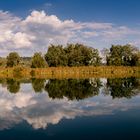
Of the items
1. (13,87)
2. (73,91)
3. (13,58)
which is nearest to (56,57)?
(13,58)

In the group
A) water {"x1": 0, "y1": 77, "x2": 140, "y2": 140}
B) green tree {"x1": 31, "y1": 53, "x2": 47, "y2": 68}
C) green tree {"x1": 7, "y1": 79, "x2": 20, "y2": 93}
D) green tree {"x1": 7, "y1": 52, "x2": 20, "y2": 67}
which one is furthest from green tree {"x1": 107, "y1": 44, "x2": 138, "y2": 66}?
water {"x1": 0, "y1": 77, "x2": 140, "y2": 140}

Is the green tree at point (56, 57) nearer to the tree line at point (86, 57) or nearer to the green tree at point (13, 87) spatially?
the tree line at point (86, 57)

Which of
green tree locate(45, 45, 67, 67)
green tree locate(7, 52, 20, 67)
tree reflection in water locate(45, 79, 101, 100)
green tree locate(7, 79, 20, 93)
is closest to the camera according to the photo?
tree reflection in water locate(45, 79, 101, 100)

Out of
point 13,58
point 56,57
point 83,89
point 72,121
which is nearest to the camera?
point 72,121

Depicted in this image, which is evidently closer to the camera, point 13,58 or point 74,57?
point 74,57

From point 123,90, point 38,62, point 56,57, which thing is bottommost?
point 123,90

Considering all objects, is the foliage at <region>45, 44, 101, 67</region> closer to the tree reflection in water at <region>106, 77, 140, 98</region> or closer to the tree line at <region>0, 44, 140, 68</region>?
the tree line at <region>0, 44, 140, 68</region>

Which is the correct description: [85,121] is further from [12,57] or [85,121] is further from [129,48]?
[12,57]

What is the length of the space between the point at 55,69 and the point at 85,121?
198ft

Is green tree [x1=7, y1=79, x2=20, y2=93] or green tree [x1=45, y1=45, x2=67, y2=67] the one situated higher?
green tree [x1=45, y1=45, x2=67, y2=67]

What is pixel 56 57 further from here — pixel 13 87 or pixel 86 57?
pixel 13 87

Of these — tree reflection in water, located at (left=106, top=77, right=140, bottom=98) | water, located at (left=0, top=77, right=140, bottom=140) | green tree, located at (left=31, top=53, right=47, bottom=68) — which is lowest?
water, located at (left=0, top=77, right=140, bottom=140)

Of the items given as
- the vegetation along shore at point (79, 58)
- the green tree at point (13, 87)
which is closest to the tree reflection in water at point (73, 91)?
the green tree at point (13, 87)

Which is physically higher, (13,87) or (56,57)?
(56,57)
